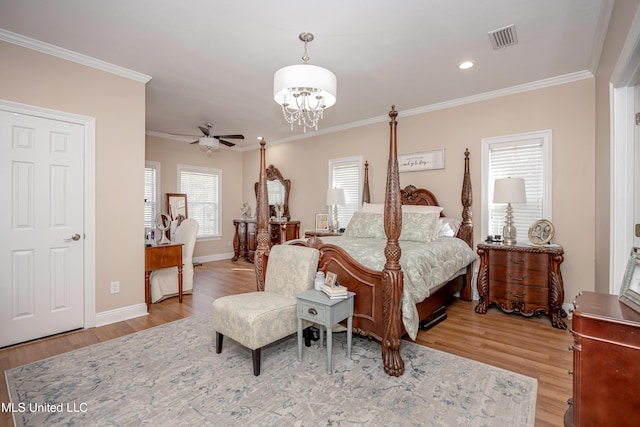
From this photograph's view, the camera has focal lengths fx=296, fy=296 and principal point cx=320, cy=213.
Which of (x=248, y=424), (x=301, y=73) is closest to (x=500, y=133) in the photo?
(x=301, y=73)

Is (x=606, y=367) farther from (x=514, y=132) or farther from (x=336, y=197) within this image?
(x=336, y=197)

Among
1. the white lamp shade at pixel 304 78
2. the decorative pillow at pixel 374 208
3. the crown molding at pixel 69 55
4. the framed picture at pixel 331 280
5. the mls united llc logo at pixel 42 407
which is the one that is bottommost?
the mls united llc logo at pixel 42 407

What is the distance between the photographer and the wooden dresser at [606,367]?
1.12 m

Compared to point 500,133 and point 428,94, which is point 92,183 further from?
point 500,133

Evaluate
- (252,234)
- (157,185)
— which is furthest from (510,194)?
(157,185)

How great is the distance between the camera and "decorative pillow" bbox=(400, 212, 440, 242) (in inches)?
139

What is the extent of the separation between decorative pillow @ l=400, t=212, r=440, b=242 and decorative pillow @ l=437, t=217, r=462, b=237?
38cm

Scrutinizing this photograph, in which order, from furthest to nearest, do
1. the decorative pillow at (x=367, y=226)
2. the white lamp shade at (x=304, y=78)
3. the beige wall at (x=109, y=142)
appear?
the decorative pillow at (x=367, y=226)
the beige wall at (x=109, y=142)
the white lamp shade at (x=304, y=78)

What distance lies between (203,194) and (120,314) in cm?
402

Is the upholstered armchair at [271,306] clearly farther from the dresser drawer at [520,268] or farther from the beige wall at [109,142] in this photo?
the dresser drawer at [520,268]

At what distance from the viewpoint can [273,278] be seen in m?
2.75

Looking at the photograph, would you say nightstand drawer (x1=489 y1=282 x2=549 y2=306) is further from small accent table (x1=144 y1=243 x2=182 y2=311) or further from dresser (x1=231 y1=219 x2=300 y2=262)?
small accent table (x1=144 y1=243 x2=182 y2=311)

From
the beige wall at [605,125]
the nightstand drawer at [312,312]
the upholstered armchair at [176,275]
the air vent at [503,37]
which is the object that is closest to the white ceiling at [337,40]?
the air vent at [503,37]

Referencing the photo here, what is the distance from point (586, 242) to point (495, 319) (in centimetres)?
135
